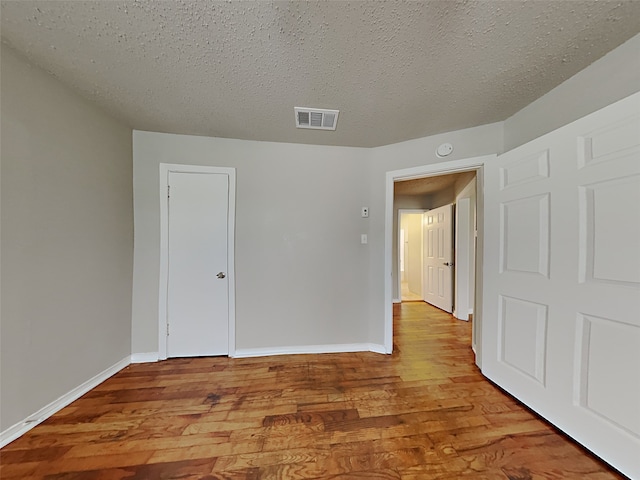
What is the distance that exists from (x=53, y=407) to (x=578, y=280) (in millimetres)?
3463

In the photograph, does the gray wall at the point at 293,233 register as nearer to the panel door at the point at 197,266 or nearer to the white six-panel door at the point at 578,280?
the panel door at the point at 197,266

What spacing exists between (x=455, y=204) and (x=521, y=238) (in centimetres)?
250

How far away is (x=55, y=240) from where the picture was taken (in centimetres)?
158

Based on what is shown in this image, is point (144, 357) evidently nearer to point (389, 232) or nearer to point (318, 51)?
point (389, 232)

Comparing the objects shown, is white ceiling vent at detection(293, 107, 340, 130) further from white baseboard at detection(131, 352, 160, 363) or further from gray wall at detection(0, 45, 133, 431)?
white baseboard at detection(131, 352, 160, 363)

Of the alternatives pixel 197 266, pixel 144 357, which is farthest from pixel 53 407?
pixel 197 266

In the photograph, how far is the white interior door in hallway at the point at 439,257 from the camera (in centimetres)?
403

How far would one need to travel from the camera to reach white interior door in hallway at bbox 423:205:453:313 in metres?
4.03

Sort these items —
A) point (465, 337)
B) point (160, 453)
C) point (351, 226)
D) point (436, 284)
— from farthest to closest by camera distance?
1. point (436, 284)
2. point (465, 337)
3. point (351, 226)
4. point (160, 453)

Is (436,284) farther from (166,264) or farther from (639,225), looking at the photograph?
(166,264)

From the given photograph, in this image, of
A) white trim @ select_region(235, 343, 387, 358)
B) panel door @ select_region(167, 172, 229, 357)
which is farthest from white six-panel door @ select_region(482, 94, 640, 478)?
panel door @ select_region(167, 172, 229, 357)

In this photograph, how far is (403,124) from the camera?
2068mm

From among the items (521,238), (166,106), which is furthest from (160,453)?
(521,238)

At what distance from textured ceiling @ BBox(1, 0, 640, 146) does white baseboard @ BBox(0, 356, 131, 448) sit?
2.23m
